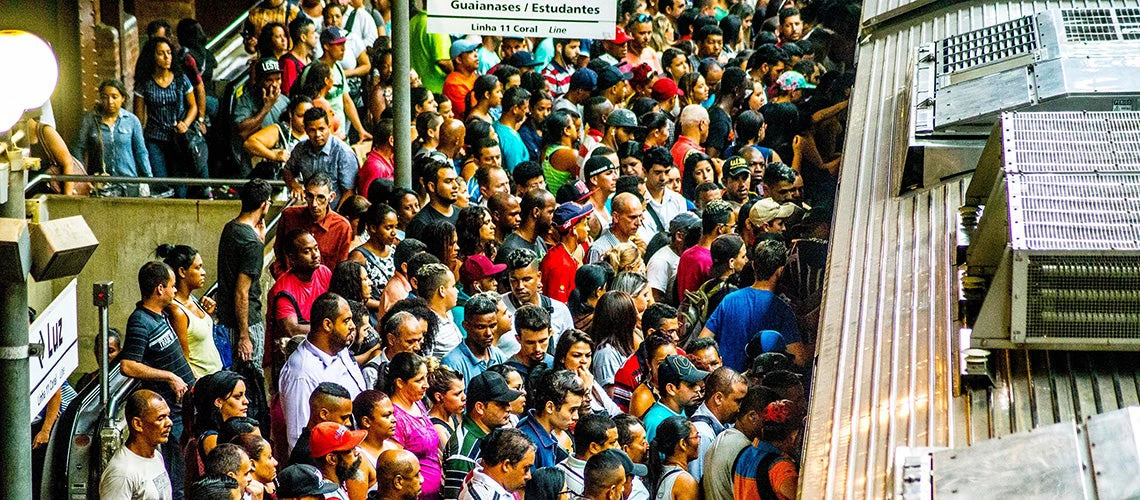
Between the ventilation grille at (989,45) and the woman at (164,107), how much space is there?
5503mm

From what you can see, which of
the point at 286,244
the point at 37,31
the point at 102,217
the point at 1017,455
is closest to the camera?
the point at 1017,455

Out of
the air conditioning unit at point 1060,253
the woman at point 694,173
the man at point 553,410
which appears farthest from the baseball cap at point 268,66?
the air conditioning unit at point 1060,253

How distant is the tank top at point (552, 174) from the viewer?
433 inches

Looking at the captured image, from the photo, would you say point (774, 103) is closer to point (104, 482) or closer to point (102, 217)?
point (102, 217)

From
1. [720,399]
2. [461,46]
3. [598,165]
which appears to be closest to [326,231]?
[598,165]

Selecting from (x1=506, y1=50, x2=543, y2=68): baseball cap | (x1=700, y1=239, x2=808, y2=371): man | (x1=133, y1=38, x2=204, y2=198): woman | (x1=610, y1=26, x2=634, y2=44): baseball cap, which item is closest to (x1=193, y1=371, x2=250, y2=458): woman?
(x1=700, y1=239, x2=808, y2=371): man

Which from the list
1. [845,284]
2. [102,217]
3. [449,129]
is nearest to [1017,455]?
[845,284]

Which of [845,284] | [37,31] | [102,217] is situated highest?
[37,31]

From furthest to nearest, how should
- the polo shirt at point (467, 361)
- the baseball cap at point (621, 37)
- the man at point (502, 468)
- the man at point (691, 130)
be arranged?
the baseball cap at point (621, 37)
the man at point (691, 130)
the polo shirt at point (467, 361)
the man at point (502, 468)

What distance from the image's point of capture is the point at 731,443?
6.63 meters

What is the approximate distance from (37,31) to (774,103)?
6.26 meters

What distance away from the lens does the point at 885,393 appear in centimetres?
539

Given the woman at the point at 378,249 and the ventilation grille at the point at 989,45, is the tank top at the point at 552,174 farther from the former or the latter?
the ventilation grille at the point at 989,45

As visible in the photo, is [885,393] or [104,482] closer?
[885,393]
